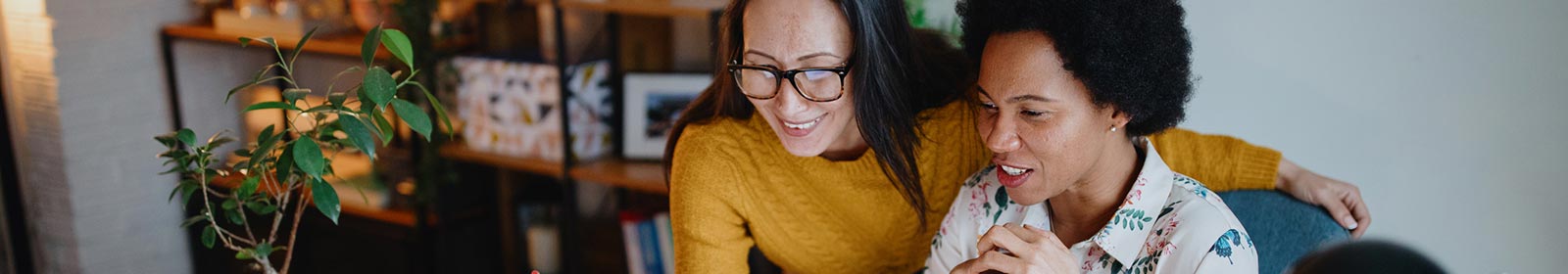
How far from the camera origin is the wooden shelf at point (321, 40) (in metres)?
2.79

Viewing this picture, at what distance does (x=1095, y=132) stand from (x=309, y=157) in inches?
34.9

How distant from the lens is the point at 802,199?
1689mm

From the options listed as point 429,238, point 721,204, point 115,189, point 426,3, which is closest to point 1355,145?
point 721,204

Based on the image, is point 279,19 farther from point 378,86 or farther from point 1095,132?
point 1095,132

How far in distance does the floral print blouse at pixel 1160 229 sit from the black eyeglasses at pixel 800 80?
27 cm

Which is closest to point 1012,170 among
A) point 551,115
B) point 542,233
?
point 551,115

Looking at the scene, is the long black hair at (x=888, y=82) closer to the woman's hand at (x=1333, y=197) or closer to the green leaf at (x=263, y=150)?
the woman's hand at (x=1333, y=197)

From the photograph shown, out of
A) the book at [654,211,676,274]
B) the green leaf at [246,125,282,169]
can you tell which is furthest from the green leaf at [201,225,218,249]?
the book at [654,211,676,274]

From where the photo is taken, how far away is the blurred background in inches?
66.5

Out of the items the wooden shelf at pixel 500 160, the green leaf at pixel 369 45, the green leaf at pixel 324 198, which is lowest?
the wooden shelf at pixel 500 160

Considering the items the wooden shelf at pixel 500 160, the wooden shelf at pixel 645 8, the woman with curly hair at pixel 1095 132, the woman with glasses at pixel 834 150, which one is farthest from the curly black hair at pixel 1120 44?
the wooden shelf at pixel 500 160

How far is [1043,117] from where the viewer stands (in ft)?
4.09

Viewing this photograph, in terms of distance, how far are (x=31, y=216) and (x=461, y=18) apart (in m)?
1.18

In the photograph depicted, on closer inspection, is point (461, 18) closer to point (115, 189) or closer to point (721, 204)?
point (115, 189)
